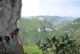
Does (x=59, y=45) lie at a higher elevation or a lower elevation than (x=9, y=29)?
lower

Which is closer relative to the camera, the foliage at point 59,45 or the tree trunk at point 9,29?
the tree trunk at point 9,29

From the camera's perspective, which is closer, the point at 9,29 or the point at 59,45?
the point at 9,29

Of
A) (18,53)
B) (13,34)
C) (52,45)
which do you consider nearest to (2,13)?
(13,34)

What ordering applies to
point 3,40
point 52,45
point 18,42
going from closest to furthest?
point 3,40 < point 18,42 < point 52,45

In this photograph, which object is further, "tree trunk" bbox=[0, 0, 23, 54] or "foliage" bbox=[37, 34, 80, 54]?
"foliage" bbox=[37, 34, 80, 54]

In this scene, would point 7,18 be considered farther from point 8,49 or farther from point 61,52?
point 61,52

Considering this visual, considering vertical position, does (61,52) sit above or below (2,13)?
below

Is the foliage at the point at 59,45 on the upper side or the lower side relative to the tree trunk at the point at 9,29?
lower

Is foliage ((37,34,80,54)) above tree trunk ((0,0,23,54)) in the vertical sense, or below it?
below
